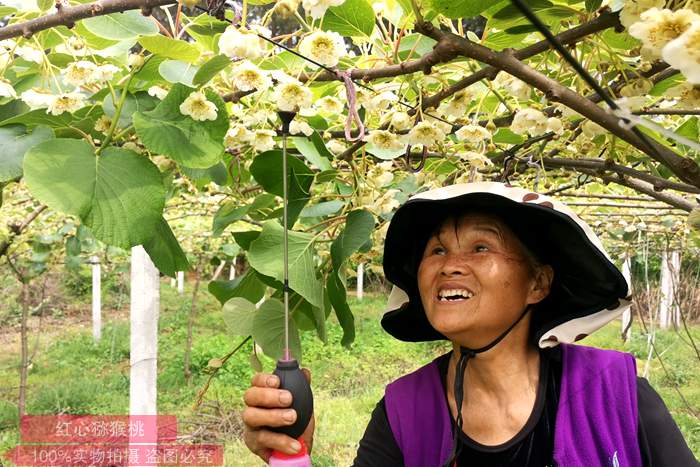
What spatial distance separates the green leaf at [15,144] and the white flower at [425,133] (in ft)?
1.74

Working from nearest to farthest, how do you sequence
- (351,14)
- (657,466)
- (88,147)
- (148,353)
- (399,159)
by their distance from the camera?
(88,147), (351,14), (657,466), (399,159), (148,353)

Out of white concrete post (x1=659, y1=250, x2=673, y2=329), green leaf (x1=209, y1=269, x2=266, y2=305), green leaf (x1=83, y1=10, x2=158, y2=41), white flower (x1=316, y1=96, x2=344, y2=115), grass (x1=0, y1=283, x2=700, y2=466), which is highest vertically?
green leaf (x1=83, y1=10, x2=158, y2=41)

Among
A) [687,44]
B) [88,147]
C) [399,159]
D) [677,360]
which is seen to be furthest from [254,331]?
[677,360]

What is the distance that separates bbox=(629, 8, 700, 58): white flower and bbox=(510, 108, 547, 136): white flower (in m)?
0.47

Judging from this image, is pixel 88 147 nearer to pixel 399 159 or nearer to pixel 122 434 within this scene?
pixel 399 159

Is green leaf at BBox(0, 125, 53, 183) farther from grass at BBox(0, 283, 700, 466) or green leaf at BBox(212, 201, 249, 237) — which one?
grass at BBox(0, 283, 700, 466)

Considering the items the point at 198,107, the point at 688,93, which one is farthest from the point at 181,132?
the point at 688,93

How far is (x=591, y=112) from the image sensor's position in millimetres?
556

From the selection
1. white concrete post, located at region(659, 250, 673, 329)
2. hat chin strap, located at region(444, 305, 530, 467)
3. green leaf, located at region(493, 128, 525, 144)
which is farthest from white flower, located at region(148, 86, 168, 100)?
white concrete post, located at region(659, 250, 673, 329)

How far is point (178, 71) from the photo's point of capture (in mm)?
837

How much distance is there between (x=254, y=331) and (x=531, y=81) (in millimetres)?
630

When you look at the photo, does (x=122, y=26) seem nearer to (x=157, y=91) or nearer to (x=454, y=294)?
(x=157, y=91)

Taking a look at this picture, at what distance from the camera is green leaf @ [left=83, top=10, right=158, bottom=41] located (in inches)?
32.1

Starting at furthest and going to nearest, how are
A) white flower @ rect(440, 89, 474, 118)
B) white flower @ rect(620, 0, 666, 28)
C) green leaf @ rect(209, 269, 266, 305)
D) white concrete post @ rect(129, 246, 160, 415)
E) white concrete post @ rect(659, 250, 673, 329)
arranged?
white concrete post @ rect(659, 250, 673, 329) → white concrete post @ rect(129, 246, 160, 415) → green leaf @ rect(209, 269, 266, 305) → white flower @ rect(440, 89, 474, 118) → white flower @ rect(620, 0, 666, 28)
